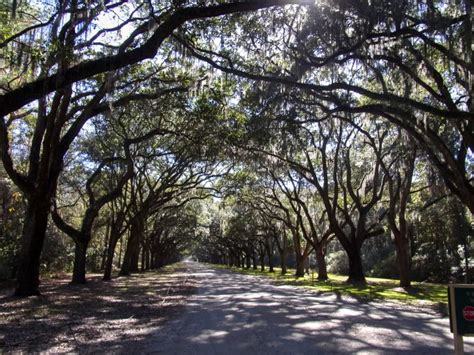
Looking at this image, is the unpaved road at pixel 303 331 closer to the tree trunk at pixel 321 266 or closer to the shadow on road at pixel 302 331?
the shadow on road at pixel 302 331

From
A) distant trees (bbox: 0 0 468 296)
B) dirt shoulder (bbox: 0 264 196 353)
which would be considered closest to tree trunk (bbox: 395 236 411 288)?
distant trees (bbox: 0 0 468 296)

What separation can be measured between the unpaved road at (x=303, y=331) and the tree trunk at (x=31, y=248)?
219 inches

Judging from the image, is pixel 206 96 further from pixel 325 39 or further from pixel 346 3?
pixel 346 3

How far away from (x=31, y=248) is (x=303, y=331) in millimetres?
9954

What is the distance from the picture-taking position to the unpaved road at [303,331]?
7.27 metres

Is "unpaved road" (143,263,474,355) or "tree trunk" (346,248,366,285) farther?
"tree trunk" (346,248,366,285)

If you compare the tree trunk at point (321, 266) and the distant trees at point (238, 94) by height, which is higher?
the distant trees at point (238, 94)

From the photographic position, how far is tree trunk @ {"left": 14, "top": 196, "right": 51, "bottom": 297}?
1470cm

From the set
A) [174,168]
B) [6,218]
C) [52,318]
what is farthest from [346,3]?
[6,218]

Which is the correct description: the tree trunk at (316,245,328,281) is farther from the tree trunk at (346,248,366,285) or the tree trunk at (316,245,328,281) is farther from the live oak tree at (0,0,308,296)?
the live oak tree at (0,0,308,296)

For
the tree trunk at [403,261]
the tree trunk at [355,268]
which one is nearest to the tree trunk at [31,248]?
the tree trunk at [403,261]

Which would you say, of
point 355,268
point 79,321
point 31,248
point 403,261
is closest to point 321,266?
point 355,268

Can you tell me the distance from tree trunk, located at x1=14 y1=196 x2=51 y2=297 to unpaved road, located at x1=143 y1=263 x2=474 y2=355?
18.3 ft

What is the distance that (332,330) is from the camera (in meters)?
8.91
